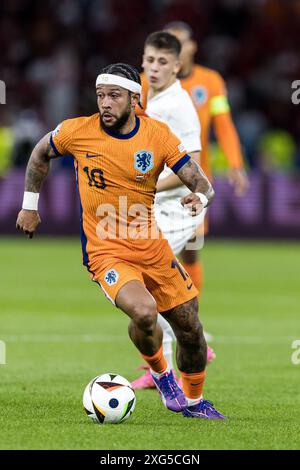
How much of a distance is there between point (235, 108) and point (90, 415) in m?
21.3

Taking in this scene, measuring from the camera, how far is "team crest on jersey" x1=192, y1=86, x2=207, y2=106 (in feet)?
35.1

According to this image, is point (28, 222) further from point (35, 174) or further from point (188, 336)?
point (188, 336)

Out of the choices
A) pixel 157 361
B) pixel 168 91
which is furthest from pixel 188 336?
pixel 168 91

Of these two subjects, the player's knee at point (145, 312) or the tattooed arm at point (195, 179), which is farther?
the tattooed arm at point (195, 179)

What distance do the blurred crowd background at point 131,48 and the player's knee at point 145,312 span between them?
20.6 metres

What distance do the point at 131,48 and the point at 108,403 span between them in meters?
22.4

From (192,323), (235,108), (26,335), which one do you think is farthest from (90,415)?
(235,108)

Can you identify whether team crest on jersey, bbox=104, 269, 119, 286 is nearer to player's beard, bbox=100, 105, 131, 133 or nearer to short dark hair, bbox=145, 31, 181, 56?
player's beard, bbox=100, 105, 131, 133

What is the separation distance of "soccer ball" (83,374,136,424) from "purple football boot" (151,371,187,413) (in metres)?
0.44

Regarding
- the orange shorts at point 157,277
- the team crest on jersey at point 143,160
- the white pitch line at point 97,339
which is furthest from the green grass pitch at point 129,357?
the team crest on jersey at point 143,160

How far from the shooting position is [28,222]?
24.1 feet

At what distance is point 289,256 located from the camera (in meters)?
19.8

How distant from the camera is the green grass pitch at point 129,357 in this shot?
670cm

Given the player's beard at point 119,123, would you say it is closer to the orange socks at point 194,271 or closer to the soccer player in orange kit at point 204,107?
the soccer player in orange kit at point 204,107
